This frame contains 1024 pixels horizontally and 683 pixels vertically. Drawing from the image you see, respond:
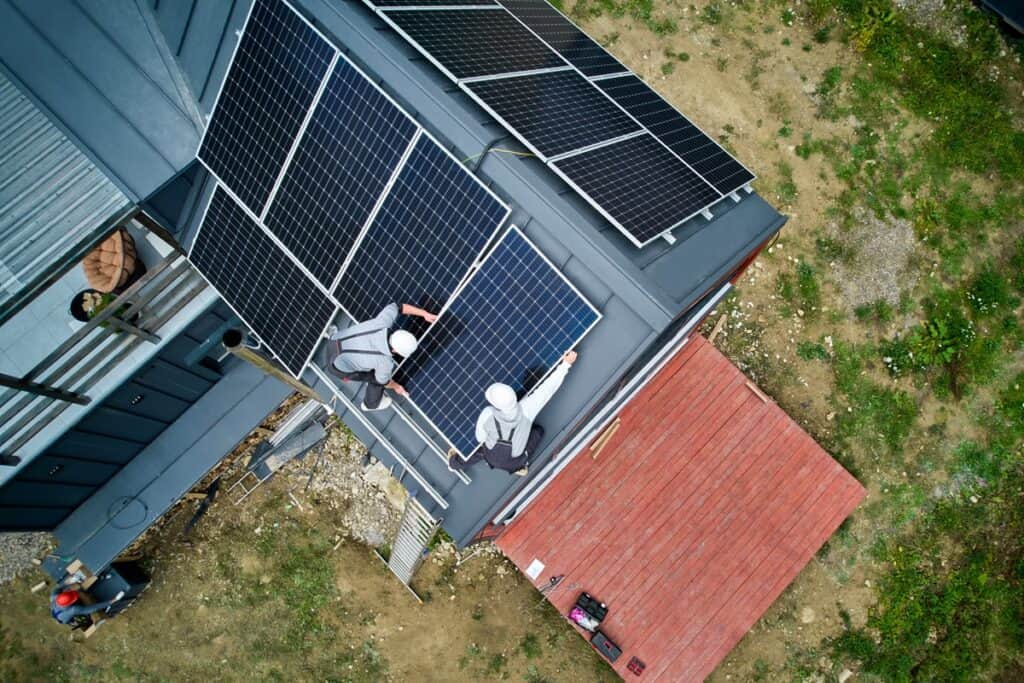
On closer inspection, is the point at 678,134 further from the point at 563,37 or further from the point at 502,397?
the point at 502,397

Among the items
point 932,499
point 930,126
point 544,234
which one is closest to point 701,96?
point 930,126

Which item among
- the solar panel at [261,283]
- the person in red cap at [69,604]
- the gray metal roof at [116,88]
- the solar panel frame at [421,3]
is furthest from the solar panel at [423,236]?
the person in red cap at [69,604]

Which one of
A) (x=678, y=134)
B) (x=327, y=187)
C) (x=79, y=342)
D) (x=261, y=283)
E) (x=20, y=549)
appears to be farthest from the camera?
(x=20, y=549)

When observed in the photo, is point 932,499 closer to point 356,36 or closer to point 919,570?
point 919,570

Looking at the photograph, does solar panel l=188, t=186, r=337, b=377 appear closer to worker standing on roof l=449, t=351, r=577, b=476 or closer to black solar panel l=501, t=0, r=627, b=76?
worker standing on roof l=449, t=351, r=577, b=476

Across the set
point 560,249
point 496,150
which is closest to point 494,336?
point 560,249

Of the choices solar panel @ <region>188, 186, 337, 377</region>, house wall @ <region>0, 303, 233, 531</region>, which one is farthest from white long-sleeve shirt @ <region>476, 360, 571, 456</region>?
house wall @ <region>0, 303, 233, 531</region>
